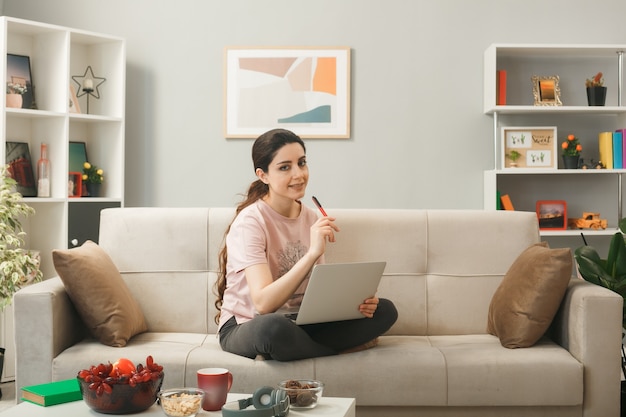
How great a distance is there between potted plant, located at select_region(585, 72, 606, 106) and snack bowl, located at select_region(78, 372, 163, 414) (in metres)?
3.23

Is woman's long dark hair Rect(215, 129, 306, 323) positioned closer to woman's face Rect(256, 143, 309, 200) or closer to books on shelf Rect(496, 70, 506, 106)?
woman's face Rect(256, 143, 309, 200)

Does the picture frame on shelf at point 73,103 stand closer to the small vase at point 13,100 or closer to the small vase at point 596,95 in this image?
the small vase at point 13,100

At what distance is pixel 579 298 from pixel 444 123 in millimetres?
2088

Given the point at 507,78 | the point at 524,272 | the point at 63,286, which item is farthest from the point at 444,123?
the point at 63,286

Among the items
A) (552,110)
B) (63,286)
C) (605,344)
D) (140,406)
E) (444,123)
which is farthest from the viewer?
(444,123)

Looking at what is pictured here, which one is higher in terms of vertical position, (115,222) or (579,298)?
(115,222)

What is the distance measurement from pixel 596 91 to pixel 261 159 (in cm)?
232

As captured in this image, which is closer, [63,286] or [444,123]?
[63,286]

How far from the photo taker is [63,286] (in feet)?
9.02

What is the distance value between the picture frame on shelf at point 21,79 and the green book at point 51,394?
2.45m

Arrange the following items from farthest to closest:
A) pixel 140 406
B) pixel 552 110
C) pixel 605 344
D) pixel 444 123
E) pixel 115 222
A: pixel 444 123 → pixel 552 110 → pixel 115 222 → pixel 605 344 → pixel 140 406

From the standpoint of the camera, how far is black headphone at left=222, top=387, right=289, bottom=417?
1813 millimetres

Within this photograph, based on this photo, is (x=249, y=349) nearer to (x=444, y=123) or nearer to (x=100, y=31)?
(x=444, y=123)

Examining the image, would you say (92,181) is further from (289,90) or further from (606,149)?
(606,149)
